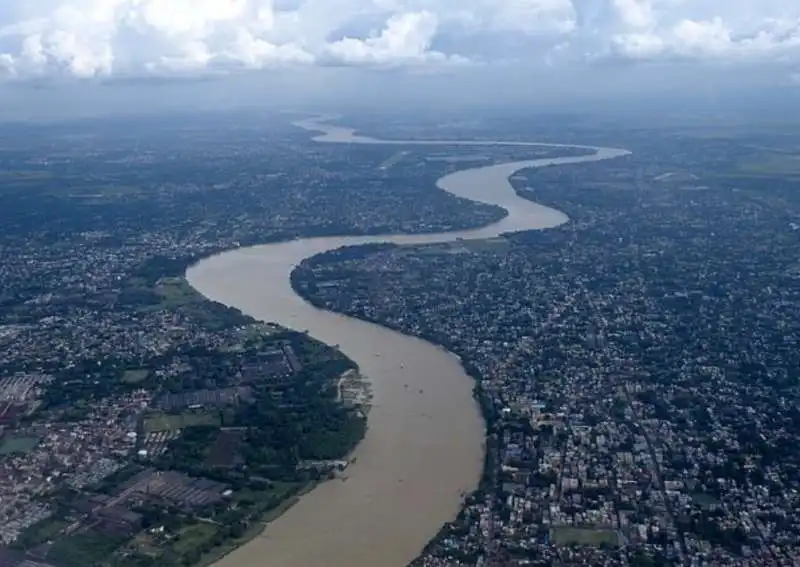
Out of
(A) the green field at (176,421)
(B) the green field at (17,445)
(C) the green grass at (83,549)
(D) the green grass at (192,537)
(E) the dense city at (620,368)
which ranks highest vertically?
(E) the dense city at (620,368)

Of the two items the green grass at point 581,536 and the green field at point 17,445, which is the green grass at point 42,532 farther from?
the green grass at point 581,536

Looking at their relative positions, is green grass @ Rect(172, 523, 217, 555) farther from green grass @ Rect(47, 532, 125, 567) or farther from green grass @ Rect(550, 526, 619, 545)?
green grass @ Rect(550, 526, 619, 545)

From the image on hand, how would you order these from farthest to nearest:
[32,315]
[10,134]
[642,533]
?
[10,134]
[32,315]
[642,533]

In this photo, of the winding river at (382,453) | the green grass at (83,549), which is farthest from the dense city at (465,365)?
the winding river at (382,453)

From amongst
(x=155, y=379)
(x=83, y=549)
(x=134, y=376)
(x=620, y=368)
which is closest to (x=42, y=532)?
(x=83, y=549)

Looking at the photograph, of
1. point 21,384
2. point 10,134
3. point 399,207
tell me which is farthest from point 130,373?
point 10,134

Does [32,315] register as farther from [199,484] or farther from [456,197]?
[456,197]

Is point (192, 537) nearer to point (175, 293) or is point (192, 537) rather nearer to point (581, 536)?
point (581, 536)
